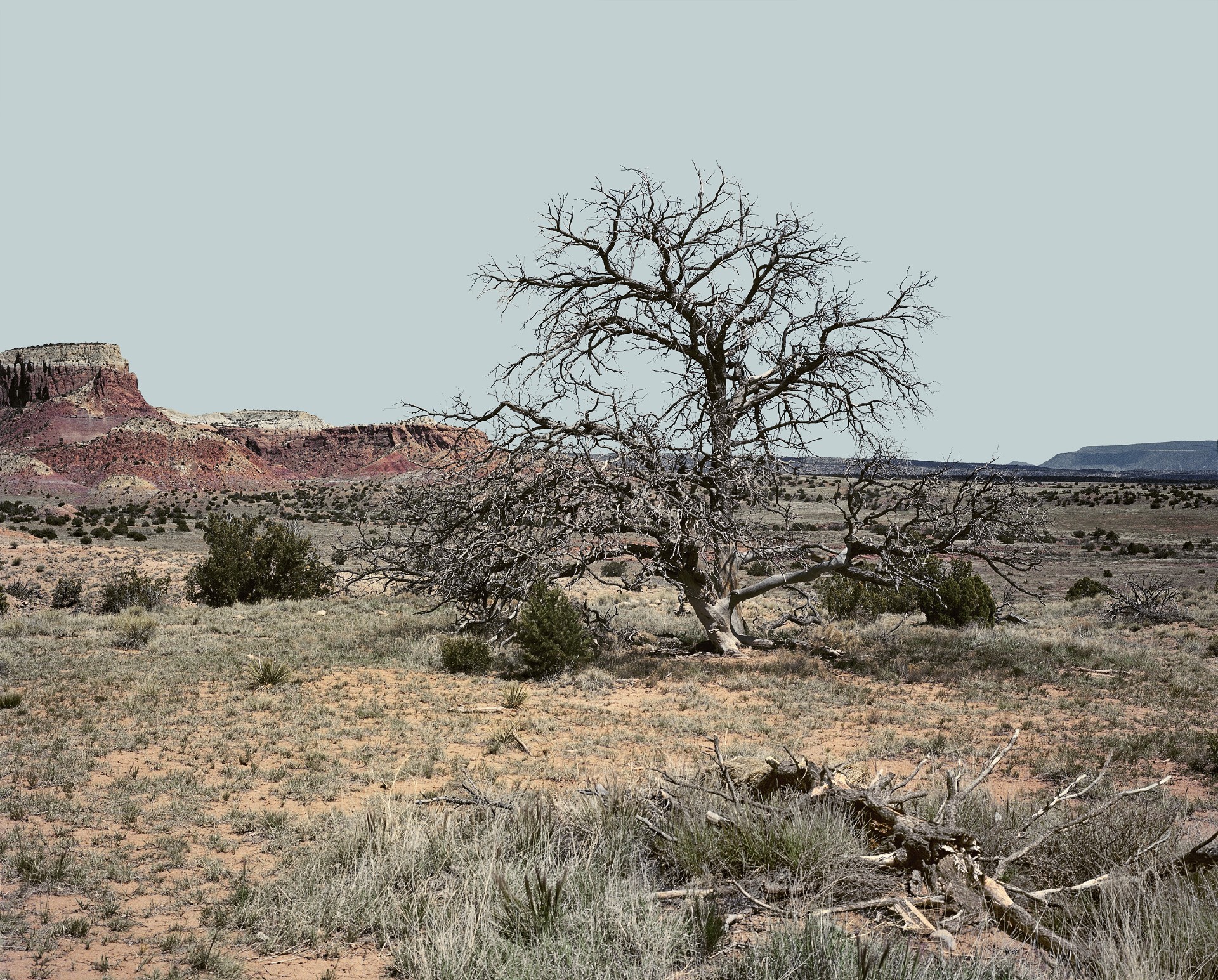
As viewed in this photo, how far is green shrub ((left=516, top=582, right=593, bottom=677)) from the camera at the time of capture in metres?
13.1

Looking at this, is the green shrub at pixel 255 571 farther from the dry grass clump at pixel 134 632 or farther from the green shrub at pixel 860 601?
the green shrub at pixel 860 601

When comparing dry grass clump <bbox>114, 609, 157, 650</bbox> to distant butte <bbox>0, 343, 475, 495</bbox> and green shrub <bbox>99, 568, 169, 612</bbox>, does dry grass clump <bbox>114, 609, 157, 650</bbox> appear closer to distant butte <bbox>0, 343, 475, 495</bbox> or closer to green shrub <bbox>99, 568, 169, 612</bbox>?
green shrub <bbox>99, 568, 169, 612</bbox>

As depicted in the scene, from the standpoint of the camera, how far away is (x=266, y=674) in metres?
11.8

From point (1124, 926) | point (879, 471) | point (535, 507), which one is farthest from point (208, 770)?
point (879, 471)

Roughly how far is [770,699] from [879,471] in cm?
474

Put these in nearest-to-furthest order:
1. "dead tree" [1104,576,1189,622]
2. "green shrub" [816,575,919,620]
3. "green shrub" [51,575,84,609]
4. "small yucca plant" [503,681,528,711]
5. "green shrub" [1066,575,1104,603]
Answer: "small yucca plant" [503,681,528,711] < "dead tree" [1104,576,1189,622] < "green shrub" [816,575,919,620] < "green shrub" [51,575,84,609] < "green shrub" [1066,575,1104,603]

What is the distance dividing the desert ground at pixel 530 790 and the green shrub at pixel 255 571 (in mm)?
3217

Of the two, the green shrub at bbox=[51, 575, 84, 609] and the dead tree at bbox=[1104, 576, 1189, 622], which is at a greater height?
the green shrub at bbox=[51, 575, 84, 609]

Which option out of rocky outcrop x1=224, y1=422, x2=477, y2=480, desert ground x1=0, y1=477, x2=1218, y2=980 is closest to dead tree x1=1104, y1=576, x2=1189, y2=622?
desert ground x1=0, y1=477, x2=1218, y2=980

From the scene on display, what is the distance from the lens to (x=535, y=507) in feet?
40.7

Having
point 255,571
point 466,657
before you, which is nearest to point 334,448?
point 255,571

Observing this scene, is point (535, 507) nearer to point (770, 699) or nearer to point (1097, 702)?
point (770, 699)

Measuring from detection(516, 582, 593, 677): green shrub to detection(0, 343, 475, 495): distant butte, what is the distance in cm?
5477

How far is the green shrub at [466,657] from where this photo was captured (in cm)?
1344
